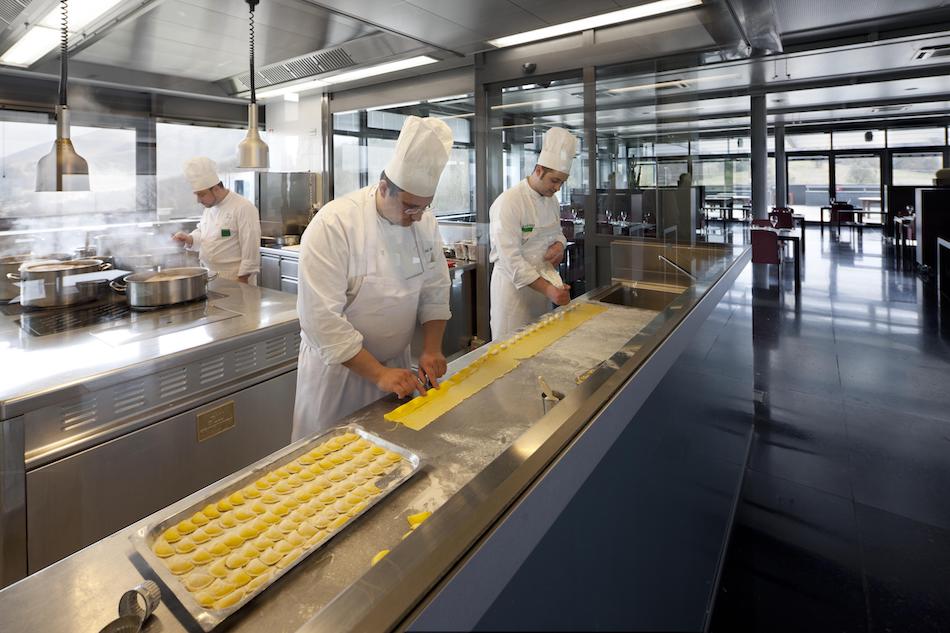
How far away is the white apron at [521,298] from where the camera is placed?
5.40ft

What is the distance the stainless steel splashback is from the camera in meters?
1.91

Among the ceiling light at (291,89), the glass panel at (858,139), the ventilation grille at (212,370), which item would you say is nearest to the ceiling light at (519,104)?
the ceiling light at (291,89)

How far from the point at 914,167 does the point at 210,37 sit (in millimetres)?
15174

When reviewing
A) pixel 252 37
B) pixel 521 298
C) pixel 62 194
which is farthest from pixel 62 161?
pixel 521 298

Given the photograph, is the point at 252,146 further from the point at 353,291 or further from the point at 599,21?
the point at 599,21

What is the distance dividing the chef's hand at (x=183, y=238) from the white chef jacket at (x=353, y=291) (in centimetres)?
57

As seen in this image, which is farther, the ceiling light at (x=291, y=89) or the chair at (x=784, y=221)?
the chair at (x=784, y=221)

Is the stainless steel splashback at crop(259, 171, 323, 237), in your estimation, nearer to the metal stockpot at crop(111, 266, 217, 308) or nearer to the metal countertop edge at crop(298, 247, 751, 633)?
the metal stockpot at crop(111, 266, 217, 308)

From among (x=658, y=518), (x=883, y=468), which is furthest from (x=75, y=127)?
(x=883, y=468)

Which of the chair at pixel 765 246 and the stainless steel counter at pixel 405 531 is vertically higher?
the chair at pixel 765 246

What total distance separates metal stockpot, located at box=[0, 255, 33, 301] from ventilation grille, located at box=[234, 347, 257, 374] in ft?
2.01

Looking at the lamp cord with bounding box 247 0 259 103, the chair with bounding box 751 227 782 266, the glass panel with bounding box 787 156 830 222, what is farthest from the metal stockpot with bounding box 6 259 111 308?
the glass panel with bounding box 787 156 830 222

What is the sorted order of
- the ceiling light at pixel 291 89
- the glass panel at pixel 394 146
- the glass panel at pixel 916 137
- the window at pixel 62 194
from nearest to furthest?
the window at pixel 62 194 → the glass panel at pixel 394 146 → the ceiling light at pixel 291 89 → the glass panel at pixel 916 137

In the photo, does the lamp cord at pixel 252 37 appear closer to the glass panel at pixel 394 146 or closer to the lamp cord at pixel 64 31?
the glass panel at pixel 394 146
